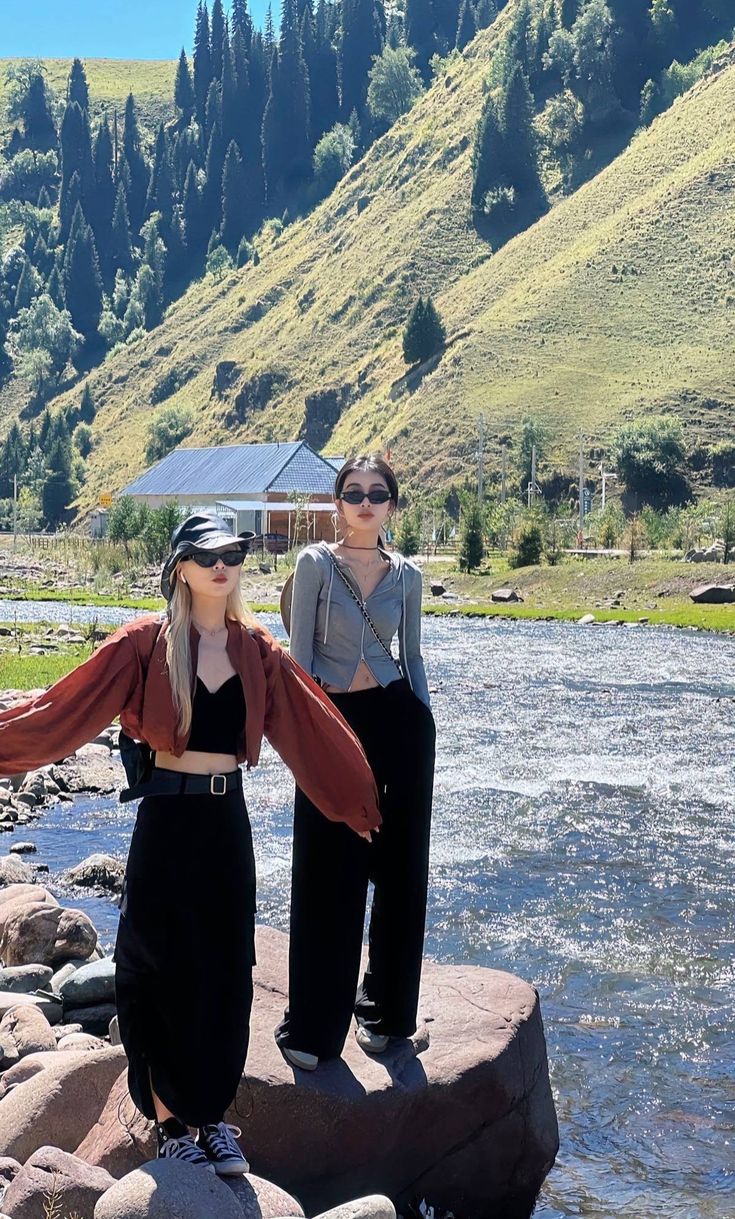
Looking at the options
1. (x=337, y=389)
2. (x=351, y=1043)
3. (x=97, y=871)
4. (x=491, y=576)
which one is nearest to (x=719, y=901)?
(x=97, y=871)

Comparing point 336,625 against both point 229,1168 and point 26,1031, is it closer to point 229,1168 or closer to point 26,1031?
point 229,1168

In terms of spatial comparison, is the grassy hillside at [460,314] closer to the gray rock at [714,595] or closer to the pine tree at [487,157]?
the pine tree at [487,157]

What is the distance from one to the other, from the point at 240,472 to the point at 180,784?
102 meters

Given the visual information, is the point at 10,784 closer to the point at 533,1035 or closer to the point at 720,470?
the point at 533,1035

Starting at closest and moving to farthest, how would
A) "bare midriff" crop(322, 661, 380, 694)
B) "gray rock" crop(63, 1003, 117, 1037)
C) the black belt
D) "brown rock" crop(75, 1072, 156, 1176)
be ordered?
the black belt
"brown rock" crop(75, 1072, 156, 1176)
"bare midriff" crop(322, 661, 380, 694)
"gray rock" crop(63, 1003, 117, 1037)

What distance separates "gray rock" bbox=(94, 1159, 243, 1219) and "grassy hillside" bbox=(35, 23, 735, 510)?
8768cm

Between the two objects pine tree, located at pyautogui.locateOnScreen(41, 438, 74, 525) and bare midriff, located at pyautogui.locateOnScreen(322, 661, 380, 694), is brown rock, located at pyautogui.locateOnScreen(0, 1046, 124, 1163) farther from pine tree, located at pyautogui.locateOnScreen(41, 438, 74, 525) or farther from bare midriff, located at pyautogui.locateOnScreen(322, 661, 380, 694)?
pine tree, located at pyautogui.locateOnScreen(41, 438, 74, 525)

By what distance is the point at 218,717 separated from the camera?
209 inches

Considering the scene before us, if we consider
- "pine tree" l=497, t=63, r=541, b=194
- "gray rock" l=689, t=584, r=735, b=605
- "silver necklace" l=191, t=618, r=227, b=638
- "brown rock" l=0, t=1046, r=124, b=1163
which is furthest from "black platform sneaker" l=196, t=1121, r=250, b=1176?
"pine tree" l=497, t=63, r=541, b=194

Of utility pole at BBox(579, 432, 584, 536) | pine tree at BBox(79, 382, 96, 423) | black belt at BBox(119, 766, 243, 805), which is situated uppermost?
pine tree at BBox(79, 382, 96, 423)

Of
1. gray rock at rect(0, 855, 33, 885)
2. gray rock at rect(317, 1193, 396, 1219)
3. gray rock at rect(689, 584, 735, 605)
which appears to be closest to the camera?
gray rock at rect(317, 1193, 396, 1219)

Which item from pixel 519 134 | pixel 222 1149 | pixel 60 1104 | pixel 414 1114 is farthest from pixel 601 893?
pixel 519 134

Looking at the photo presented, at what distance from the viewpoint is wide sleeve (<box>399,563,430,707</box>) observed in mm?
6262

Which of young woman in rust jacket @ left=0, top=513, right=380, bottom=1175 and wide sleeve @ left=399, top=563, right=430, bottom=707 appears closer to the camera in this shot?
young woman in rust jacket @ left=0, top=513, right=380, bottom=1175
